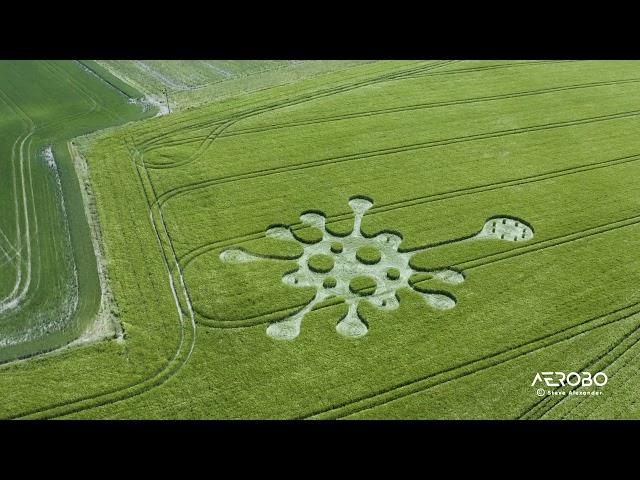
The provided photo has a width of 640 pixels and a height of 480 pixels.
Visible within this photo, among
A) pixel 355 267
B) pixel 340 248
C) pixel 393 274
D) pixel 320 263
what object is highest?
pixel 340 248

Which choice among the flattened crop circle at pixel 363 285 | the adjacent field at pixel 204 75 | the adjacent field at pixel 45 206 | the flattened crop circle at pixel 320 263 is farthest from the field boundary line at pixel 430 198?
the adjacent field at pixel 204 75

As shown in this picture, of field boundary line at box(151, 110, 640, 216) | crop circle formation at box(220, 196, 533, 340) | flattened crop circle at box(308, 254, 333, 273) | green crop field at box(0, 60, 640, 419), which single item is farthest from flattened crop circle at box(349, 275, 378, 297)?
field boundary line at box(151, 110, 640, 216)

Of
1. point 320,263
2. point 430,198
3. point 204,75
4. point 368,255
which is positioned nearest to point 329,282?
point 320,263

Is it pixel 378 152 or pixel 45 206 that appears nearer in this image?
pixel 45 206

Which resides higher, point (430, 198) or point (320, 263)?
point (430, 198)

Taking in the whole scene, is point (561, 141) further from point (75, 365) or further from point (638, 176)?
point (75, 365)

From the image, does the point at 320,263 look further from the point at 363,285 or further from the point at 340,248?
the point at 363,285

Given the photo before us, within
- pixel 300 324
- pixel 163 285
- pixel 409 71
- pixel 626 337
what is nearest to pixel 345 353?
pixel 300 324

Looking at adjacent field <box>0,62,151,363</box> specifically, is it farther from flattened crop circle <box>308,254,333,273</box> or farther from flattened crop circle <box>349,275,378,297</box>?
flattened crop circle <box>349,275,378,297</box>
